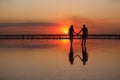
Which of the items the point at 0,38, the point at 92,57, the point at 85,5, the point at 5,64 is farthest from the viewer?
the point at 0,38

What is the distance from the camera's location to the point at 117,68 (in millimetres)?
3574

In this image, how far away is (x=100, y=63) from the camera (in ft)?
12.5

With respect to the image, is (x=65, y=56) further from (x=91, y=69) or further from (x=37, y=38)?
(x=37, y=38)

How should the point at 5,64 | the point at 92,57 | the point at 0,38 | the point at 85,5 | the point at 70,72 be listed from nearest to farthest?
the point at 70,72
the point at 5,64
the point at 92,57
the point at 85,5
the point at 0,38

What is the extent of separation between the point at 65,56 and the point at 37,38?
359 centimetres

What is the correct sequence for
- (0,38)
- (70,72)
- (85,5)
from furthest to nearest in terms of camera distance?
(0,38)
(85,5)
(70,72)

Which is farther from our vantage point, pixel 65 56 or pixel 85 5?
pixel 85 5

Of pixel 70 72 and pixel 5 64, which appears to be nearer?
pixel 70 72

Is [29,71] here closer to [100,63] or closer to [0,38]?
[100,63]

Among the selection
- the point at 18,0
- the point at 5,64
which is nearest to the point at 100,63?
the point at 5,64

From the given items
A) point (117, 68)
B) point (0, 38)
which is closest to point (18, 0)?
point (117, 68)

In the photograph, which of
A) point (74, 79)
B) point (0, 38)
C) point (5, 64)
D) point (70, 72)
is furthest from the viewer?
point (0, 38)

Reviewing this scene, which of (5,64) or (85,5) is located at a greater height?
(85,5)

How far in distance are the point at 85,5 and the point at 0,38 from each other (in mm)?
3031
